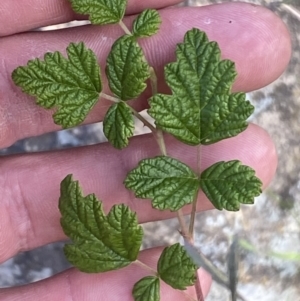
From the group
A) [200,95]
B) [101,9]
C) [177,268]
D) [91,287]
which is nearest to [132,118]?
[200,95]

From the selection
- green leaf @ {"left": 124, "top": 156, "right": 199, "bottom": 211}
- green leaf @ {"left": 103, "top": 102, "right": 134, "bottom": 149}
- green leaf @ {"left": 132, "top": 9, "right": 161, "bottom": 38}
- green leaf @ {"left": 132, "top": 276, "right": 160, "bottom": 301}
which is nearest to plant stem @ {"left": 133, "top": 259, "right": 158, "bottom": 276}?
green leaf @ {"left": 132, "top": 276, "right": 160, "bottom": 301}

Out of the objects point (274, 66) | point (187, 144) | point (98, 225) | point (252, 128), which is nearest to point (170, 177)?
point (187, 144)

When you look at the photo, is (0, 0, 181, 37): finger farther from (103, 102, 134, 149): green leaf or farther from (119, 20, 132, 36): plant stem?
(103, 102, 134, 149): green leaf

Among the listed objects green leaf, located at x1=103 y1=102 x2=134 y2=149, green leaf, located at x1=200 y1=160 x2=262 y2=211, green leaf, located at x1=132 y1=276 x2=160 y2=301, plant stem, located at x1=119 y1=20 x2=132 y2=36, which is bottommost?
green leaf, located at x1=132 y1=276 x2=160 y2=301

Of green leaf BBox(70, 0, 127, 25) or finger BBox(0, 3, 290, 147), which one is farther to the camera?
finger BBox(0, 3, 290, 147)

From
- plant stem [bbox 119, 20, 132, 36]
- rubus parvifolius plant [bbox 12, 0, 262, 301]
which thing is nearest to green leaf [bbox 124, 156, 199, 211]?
rubus parvifolius plant [bbox 12, 0, 262, 301]

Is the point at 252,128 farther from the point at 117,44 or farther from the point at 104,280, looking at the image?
the point at 104,280

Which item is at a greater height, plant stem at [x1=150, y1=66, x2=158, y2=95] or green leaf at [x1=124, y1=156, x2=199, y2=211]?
plant stem at [x1=150, y1=66, x2=158, y2=95]

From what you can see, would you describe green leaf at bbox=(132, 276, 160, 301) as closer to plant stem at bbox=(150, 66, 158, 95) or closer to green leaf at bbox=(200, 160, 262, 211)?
green leaf at bbox=(200, 160, 262, 211)
